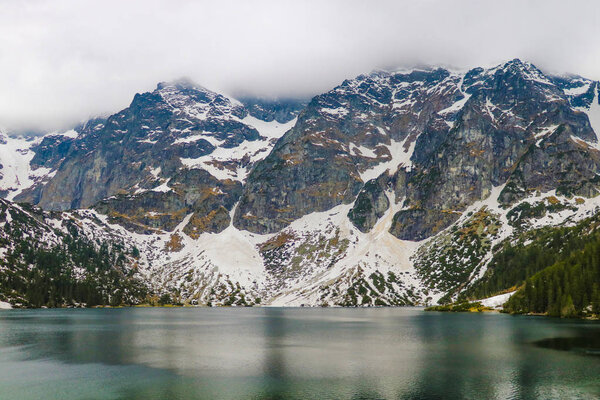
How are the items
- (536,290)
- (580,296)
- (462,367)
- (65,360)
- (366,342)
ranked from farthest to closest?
(536,290) < (580,296) < (366,342) < (65,360) < (462,367)

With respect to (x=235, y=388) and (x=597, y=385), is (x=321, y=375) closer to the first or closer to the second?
(x=235, y=388)

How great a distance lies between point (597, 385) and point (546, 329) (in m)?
62.0

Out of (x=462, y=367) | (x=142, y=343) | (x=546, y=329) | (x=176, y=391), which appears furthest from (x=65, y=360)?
(x=546, y=329)

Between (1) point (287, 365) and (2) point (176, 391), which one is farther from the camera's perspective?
(1) point (287, 365)

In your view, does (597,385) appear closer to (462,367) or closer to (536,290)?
(462,367)

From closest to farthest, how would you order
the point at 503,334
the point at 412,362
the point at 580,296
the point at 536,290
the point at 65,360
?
the point at 412,362 < the point at 65,360 < the point at 503,334 < the point at 580,296 < the point at 536,290

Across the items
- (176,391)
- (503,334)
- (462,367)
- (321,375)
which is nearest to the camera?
(176,391)

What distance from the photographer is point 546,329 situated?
105938mm

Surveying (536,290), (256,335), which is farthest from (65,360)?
(536,290)

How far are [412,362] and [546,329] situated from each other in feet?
189

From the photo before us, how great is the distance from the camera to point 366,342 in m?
91.1

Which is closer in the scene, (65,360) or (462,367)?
(462,367)

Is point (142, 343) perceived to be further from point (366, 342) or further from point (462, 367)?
point (462, 367)

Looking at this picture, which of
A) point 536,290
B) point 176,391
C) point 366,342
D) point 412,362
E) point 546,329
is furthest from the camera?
point 536,290
